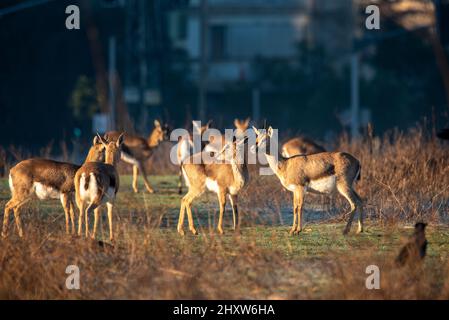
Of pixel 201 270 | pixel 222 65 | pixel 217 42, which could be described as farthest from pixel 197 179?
pixel 217 42

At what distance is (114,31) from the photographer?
53750mm

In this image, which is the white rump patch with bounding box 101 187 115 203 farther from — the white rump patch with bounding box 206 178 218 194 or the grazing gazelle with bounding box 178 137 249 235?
the white rump patch with bounding box 206 178 218 194

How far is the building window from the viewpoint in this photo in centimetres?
6581

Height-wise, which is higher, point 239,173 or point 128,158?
point 128,158

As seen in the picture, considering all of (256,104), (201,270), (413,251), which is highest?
(256,104)

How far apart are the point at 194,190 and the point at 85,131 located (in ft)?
116

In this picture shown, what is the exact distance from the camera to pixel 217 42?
6662cm

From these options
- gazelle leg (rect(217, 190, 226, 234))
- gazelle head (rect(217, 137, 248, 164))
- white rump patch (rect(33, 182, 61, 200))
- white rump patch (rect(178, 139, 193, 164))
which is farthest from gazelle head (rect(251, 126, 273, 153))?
white rump patch (rect(178, 139, 193, 164))

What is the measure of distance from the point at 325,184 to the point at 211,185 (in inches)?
71.8

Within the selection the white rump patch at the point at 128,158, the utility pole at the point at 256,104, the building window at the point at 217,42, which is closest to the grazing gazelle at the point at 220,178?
the white rump patch at the point at 128,158

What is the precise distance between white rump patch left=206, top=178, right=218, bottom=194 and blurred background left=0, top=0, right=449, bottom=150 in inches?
996

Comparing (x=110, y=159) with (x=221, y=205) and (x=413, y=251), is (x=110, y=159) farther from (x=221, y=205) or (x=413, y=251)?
(x=413, y=251)

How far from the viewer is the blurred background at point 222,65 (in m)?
47.8

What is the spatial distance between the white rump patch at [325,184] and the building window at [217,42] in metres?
49.0
